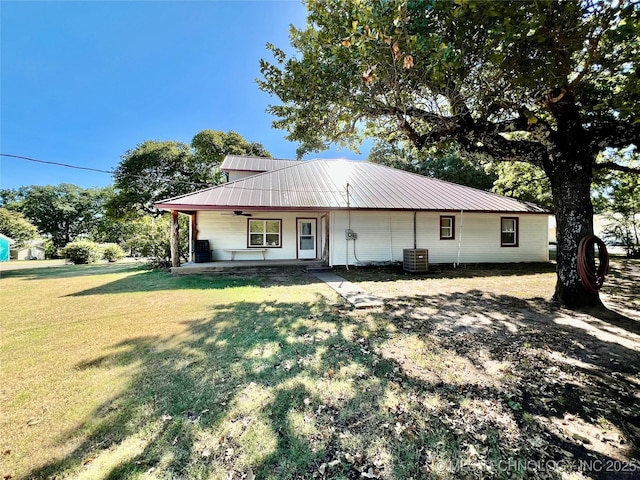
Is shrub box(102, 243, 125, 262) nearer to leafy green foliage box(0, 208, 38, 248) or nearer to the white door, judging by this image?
the white door

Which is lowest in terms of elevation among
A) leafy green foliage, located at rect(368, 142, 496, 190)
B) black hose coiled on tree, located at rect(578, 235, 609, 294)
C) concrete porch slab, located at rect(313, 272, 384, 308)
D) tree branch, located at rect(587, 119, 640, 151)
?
concrete porch slab, located at rect(313, 272, 384, 308)

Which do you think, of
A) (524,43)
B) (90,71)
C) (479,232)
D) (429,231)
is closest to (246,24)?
(524,43)

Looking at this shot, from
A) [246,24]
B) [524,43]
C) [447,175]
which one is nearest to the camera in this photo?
[524,43]

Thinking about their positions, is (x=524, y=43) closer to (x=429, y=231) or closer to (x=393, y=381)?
(x=393, y=381)

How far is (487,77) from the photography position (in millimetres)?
5238

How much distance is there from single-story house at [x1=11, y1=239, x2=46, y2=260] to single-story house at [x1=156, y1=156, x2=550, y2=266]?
91.7ft

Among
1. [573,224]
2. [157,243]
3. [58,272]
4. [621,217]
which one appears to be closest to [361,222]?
[573,224]

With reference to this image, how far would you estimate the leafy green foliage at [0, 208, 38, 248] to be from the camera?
28.8m

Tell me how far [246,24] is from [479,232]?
12522 mm

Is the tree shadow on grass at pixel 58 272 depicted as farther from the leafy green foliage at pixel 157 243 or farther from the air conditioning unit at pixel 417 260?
the air conditioning unit at pixel 417 260

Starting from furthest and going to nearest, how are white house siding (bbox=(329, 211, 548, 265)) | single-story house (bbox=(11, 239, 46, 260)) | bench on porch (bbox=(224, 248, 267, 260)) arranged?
A: single-story house (bbox=(11, 239, 46, 260)) < bench on porch (bbox=(224, 248, 267, 260)) < white house siding (bbox=(329, 211, 548, 265))

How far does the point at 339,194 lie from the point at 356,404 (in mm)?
10082

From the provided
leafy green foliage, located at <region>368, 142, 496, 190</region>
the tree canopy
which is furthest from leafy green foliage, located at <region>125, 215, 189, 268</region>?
leafy green foliage, located at <region>368, 142, 496, 190</region>

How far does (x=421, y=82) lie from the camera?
5.27 m
